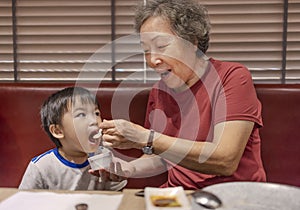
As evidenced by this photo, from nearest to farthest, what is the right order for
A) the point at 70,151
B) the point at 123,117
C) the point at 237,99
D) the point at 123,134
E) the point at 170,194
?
the point at 170,194 → the point at 123,134 → the point at 237,99 → the point at 70,151 → the point at 123,117

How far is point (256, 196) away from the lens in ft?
3.07

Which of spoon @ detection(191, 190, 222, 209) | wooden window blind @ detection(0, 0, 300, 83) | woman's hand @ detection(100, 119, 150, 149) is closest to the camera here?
spoon @ detection(191, 190, 222, 209)

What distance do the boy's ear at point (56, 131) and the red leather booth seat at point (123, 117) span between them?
0.27m

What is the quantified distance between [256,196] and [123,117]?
1.05 metres

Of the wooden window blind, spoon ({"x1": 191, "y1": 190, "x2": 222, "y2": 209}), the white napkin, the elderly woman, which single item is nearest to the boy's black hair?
the elderly woman

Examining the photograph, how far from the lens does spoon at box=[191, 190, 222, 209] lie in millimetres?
893

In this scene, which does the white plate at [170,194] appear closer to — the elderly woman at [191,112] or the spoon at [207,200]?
the spoon at [207,200]

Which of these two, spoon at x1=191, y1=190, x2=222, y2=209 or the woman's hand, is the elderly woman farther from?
spoon at x1=191, y1=190, x2=222, y2=209

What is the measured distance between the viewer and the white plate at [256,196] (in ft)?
2.94

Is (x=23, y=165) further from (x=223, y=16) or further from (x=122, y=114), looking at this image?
(x=223, y=16)

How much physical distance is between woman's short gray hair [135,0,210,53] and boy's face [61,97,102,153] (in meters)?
0.37

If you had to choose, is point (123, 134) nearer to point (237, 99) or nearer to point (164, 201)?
point (164, 201)

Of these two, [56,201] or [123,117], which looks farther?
[123,117]

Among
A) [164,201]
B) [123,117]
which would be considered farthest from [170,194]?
[123,117]
